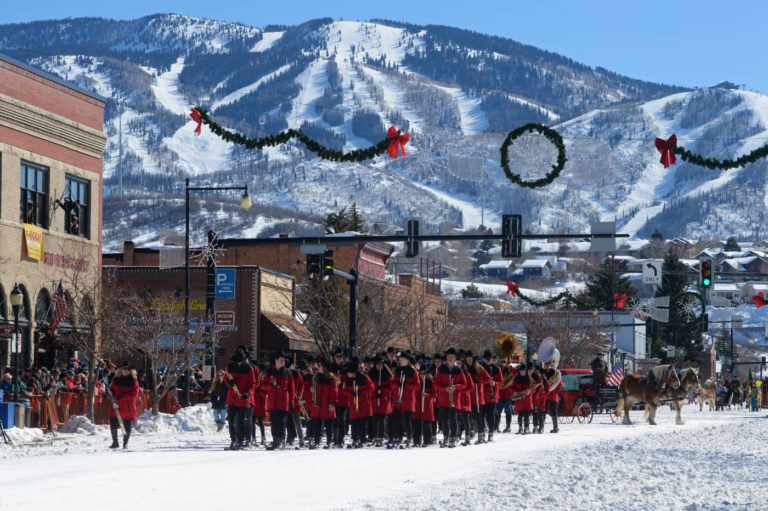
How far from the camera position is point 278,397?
25.7 metres

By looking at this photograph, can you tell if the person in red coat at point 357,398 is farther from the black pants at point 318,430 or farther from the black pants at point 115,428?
the black pants at point 115,428

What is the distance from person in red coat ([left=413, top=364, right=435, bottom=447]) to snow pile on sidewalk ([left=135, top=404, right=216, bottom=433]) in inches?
316

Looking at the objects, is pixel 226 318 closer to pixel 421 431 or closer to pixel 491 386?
pixel 491 386

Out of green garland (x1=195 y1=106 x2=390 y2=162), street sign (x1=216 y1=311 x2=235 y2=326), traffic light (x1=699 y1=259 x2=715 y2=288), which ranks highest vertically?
green garland (x1=195 y1=106 x2=390 y2=162)

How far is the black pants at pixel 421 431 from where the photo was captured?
2645cm

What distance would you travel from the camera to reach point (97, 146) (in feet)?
147

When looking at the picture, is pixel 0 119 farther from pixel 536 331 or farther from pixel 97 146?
pixel 536 331

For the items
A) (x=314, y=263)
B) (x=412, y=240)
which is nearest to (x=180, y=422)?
(x=314, y=263)

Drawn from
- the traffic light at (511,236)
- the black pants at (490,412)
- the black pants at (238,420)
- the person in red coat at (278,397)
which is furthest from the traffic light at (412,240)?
the black pants at (238,420)

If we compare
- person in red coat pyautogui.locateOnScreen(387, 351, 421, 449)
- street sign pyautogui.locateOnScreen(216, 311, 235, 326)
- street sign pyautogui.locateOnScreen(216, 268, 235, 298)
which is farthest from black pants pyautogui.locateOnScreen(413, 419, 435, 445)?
street sign pyautogui.locateOnScreen(216, 311, 235, 326)

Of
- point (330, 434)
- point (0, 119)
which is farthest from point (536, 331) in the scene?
point (330, 434)

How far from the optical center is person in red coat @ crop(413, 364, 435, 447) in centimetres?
2628

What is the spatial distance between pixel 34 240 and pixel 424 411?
58.7 feet

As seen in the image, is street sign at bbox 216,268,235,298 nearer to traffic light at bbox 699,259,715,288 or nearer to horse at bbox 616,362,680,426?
horse at bbox 616,362,680,426
